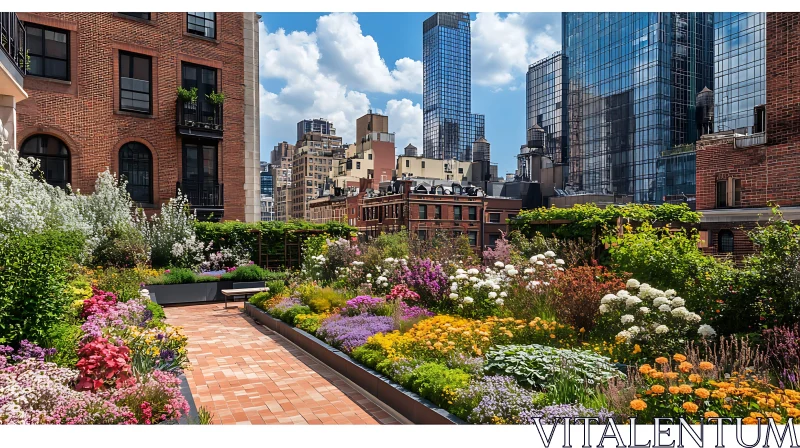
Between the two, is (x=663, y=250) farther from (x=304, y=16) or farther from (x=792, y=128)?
(x=304, y=16)

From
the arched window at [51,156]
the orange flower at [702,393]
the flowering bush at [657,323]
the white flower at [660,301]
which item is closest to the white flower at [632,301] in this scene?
the flowering bush at [657,323]

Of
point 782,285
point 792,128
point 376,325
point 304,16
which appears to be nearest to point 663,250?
point 782,285

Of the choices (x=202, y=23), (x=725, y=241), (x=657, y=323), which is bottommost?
(x=657, y=323)

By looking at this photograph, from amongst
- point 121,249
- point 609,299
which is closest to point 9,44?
point 121,249

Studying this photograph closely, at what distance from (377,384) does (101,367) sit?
293 cm

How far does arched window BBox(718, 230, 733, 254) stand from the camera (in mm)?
13250

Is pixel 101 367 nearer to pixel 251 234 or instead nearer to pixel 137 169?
pixel 251 234

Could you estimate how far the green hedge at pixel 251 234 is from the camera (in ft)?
59.8

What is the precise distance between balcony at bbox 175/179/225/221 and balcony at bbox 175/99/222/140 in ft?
6.22

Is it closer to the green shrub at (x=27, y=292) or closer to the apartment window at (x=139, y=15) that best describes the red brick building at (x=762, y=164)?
the green shrub at (x=27, y=292)

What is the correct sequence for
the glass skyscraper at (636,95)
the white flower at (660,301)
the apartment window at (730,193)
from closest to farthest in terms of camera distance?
the white flower at (660,301) < the apartment window at (730,193) < the glass skyscraper at (636,95)

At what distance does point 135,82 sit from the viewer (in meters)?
18.1

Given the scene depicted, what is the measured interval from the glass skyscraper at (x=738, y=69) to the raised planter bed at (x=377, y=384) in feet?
242

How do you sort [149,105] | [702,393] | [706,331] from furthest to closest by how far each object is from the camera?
[149,105], [706,331], [702,393]
